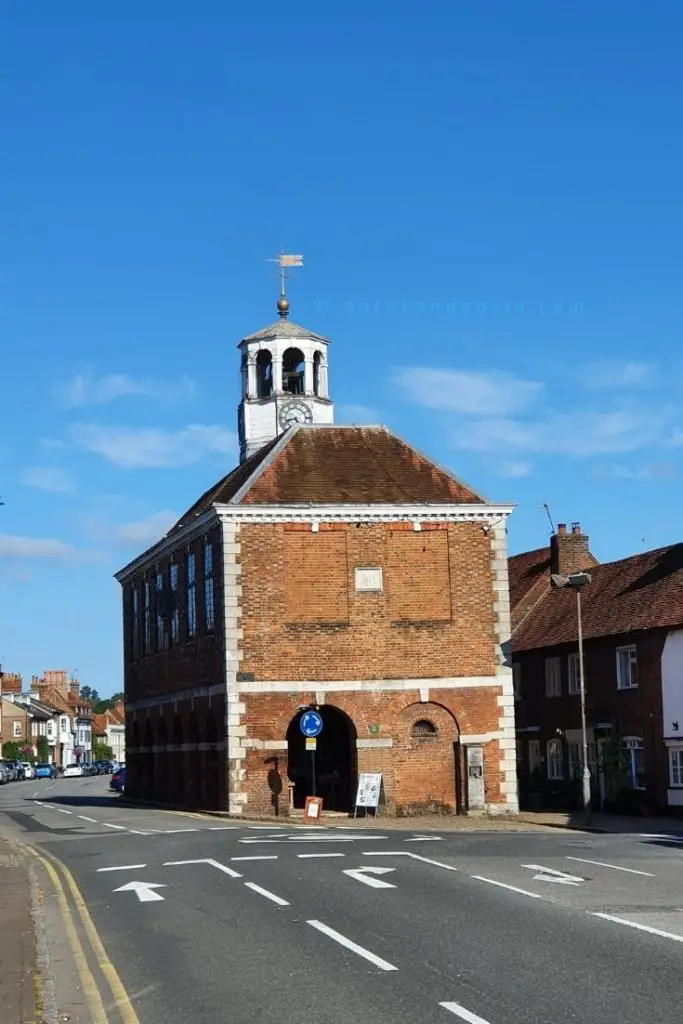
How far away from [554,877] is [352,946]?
7.52 m

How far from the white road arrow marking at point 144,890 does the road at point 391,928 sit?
0.12 feet

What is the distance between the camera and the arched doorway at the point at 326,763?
4456 cm

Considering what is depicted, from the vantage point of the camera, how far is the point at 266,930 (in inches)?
642

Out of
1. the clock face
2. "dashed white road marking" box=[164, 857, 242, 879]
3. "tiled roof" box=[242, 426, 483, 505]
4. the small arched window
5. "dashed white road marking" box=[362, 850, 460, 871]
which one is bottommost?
"dashed white road marking" box=[164, 857, 242, 879]

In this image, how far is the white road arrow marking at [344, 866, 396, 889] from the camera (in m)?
20.6

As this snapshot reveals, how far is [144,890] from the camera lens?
69.4 ft

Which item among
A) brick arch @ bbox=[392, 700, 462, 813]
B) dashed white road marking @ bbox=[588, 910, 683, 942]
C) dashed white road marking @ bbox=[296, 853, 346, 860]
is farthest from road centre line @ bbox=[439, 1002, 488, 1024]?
brick arch @ bbox=[392, 700, 462, 813]

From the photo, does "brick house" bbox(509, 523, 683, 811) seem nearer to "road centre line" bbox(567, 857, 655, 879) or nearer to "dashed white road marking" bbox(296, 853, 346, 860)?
"road centre line" bbox(567, 857, 655, 879)

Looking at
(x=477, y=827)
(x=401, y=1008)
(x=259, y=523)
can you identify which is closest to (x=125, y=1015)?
(x=401, y=1008)

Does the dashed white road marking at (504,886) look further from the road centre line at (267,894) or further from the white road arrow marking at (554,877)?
the road centre line at (267,894)

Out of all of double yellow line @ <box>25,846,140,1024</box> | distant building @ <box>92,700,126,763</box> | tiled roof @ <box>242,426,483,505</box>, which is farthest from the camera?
distant building @ <box>92,700,126,763</box>

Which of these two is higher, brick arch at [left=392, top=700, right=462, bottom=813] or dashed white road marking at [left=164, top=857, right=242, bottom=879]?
brick arch at [left=392, top=700, right=462, bottom=813]

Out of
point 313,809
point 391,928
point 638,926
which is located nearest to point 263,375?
point 313,809

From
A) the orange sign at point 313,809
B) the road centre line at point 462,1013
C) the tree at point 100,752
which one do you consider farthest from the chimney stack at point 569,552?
the tree at point 100,752
